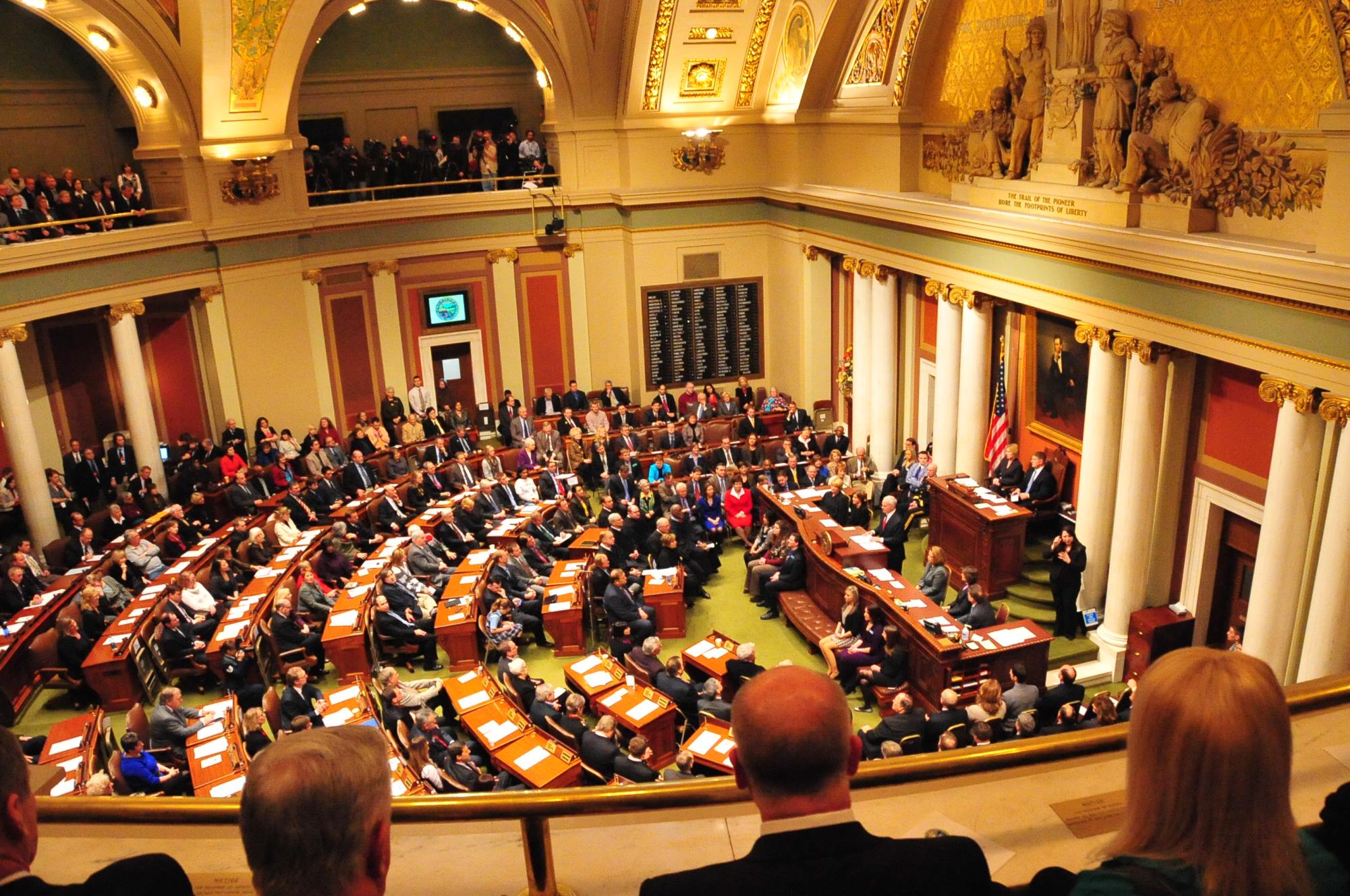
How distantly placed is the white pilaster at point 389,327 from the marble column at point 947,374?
1004cm

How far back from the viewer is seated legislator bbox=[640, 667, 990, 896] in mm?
1939

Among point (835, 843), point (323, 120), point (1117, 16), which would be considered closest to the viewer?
point (835, 843)

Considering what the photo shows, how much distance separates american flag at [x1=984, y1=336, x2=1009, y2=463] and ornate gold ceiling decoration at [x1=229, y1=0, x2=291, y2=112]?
1196 centimetres

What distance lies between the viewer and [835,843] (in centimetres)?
196

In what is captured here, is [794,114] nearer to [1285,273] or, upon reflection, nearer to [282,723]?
[1285,273]

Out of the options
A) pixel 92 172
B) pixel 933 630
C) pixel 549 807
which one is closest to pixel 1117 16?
pixel 933 630

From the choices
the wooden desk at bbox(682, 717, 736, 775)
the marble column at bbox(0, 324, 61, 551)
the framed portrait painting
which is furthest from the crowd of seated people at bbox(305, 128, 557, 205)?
the wooden desk at bbox(682, 717, 736, 775)

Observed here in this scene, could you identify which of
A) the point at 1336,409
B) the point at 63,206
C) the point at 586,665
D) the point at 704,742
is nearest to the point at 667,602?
the point at 586,665

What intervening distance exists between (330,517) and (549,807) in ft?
43.5

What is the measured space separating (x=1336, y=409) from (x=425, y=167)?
1585cm

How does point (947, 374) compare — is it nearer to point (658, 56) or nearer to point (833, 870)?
point (658, 56)

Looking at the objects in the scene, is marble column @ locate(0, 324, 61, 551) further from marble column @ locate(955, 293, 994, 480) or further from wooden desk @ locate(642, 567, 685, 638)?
marble column @ locate(955, 293, 994, 480)

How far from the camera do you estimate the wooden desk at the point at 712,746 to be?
8.61 meters

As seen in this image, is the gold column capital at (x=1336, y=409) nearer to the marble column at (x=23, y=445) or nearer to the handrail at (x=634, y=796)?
the handrail at (x=634, y=796)
